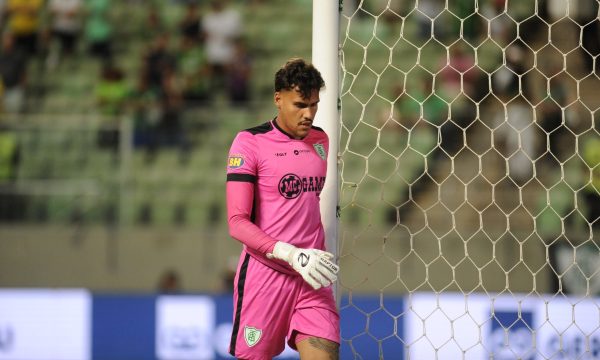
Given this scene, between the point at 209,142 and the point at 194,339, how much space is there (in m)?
3.03

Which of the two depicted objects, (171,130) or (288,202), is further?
(171,130)

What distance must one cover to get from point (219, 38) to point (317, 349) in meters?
8.64

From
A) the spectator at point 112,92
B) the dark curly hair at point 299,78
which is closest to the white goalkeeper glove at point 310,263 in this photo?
the dark curly hair at point 299,78

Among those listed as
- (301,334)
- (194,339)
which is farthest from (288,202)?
(194,339)

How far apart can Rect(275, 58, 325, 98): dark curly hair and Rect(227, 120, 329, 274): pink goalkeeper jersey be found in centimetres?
22

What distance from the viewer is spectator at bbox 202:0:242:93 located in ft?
39.2

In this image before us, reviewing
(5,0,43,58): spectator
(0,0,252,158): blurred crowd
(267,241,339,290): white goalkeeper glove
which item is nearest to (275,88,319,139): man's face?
(267,241,339,290): white goalkeeper glove

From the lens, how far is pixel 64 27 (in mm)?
12477

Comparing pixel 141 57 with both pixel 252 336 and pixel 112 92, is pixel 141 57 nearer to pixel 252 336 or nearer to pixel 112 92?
pixel 112 92

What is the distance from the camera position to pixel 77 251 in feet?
35.0

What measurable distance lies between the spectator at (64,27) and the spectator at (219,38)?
166cm

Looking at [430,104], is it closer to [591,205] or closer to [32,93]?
[591,205]

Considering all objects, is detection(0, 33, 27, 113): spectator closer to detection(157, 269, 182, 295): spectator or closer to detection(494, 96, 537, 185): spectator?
detection(157, 269, 182, 295): spectator

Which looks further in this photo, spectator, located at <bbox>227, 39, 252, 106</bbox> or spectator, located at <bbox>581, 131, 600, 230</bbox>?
spectator, located at <bbox>227, 39, 252, 106</bbox>
